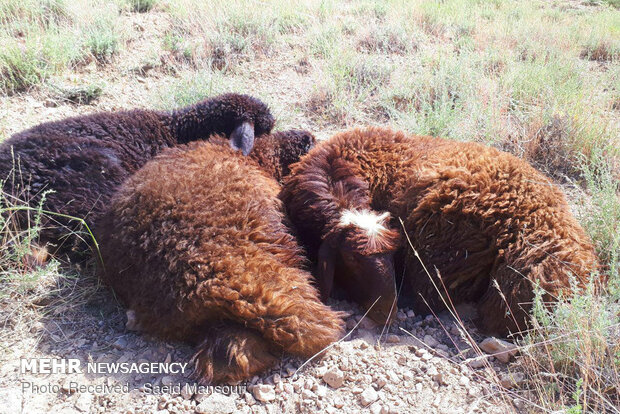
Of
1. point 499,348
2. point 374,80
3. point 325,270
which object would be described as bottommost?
point 499,348

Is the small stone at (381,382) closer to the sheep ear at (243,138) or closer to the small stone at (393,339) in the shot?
the small stone at (393,339)

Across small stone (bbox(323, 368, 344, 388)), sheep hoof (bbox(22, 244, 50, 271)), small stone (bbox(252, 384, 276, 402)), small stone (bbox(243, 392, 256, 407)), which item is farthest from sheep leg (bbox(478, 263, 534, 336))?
sheep hoof (bbox(22, 244, 50, 271))

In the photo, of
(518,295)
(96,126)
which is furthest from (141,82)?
(518,295)

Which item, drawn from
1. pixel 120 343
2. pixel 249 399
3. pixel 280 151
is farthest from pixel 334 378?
pixel 280 151

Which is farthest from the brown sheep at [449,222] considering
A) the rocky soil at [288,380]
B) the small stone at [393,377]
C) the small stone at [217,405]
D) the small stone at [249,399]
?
the small stone at [217,405]

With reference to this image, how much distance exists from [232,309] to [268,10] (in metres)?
7.64

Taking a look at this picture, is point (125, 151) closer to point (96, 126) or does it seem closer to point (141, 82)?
point (96, 126)

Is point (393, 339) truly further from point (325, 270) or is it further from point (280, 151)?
point (280, 151)

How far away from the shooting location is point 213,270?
306cm

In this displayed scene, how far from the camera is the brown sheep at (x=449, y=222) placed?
127 inches

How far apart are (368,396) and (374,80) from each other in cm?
536

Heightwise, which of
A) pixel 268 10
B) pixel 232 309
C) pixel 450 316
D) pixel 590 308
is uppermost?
pixel 268 10

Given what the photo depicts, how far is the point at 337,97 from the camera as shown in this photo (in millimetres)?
6633

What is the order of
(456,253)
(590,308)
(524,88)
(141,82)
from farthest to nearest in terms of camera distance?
(141,82)
(524,88)
(456,253)
(590,308)
